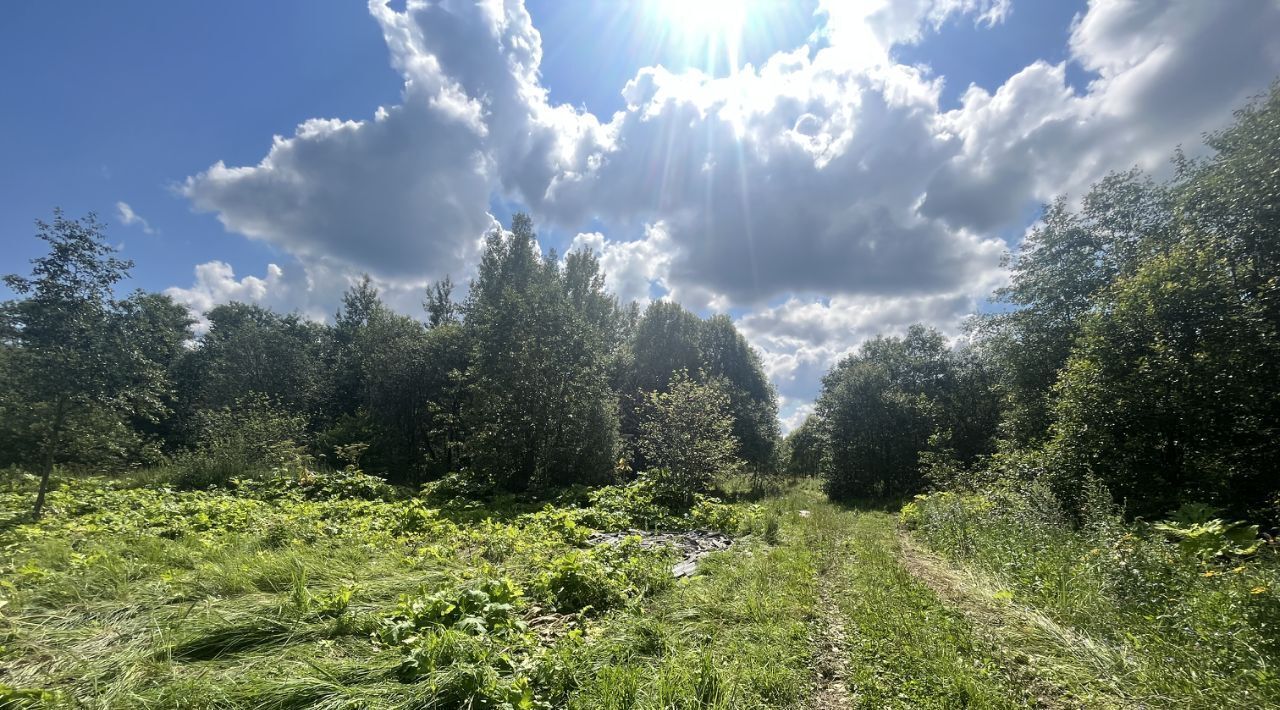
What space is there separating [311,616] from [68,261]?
11.3 meters

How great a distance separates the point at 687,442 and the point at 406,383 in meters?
20.6

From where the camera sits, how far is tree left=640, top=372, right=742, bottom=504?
15094 millimetres

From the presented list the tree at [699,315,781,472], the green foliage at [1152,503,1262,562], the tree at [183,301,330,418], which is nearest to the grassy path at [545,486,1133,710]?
the green foliage at [1152,503,1262,562]

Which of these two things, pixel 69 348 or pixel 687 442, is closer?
pixel 69 348

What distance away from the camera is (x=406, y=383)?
91.3ft

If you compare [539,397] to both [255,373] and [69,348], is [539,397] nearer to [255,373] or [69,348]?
[69,348]

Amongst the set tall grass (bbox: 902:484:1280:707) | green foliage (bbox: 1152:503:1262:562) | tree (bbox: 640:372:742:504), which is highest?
tree (bbox: 640:372:742:504)

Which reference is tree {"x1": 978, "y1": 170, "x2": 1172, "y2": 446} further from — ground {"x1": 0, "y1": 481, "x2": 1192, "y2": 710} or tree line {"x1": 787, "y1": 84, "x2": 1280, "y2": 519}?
ground {"x1": 0, "y1": 481, "x2": 1192, "y2": 710}

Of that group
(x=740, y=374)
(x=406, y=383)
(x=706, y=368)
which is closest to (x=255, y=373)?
(x=406, y=383)

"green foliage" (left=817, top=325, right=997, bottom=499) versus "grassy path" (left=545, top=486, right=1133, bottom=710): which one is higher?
"green foliage" (left=817, top=325, right=997, bottom=499)

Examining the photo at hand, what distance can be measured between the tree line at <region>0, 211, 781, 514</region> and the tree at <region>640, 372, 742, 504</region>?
0.08 metres

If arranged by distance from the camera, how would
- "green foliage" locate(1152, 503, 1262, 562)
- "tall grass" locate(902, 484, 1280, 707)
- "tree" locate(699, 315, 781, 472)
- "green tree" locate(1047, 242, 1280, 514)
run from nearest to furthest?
"tall grass" locate(902, 484, 1280, 707) → "green foliage" locate(1152, 503, 1262, 562) → "green tree" locate(1047, 242, 1280, 514) → "tree" locate(699, 315, 781, 472)

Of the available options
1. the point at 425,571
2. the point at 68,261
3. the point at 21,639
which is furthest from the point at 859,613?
the point at 68,261

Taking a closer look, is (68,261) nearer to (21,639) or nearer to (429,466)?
(21,639)
